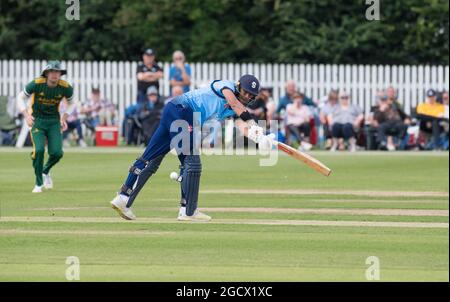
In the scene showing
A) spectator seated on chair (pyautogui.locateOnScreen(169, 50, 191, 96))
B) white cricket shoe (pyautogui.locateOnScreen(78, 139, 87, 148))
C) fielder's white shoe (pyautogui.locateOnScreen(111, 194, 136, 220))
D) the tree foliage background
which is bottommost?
fielder's white shoe (pyautogui.locateOnScreen(111, 194, 136, 220))

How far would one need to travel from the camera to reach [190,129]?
629 inches

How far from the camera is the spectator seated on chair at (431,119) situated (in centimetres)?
3153

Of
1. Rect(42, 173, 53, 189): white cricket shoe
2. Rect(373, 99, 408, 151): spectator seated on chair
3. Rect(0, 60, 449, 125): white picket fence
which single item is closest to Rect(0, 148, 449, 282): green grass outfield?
Rect(42, 173, 53, 189): white cricket shoe

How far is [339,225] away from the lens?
1612cm

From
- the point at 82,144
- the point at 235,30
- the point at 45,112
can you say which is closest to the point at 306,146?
the point at 82,144

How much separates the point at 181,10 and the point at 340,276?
94.5 feet

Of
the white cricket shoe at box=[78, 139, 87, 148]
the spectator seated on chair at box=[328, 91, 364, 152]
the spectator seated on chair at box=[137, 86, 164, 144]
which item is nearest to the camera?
the spectator seated on chair at box=[328, 91, 364, 152]

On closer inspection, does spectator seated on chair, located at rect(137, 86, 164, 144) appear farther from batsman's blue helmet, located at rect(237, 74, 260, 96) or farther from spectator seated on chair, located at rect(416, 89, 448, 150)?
batsman's blue helmet, located at rect(237, 74, 260, 96)

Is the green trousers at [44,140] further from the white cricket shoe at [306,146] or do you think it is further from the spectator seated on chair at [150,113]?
the white cricket shoe at [306,146]

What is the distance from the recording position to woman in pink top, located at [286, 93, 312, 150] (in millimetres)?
31500

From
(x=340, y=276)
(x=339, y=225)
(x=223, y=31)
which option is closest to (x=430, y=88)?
(x=223, y=31)

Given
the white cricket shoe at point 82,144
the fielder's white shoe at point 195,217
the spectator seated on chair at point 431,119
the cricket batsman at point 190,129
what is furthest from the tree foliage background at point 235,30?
the cricket batsman at point 190,129

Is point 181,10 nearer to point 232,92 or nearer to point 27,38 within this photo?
point 27,38

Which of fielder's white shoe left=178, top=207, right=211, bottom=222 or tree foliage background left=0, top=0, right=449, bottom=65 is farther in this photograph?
tree foliage background left=0, top=0, right=449, bottom=65
